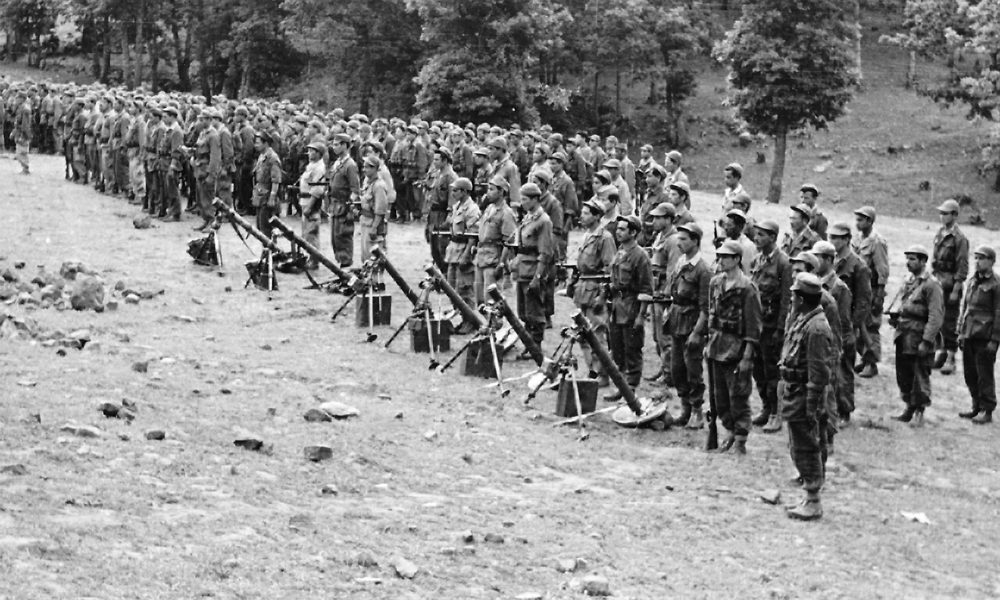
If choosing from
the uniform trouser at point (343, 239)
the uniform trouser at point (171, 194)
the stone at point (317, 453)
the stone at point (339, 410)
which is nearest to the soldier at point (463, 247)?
the uniform trouser at point (343, 239)

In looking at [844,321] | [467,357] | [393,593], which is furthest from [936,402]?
[393,593]

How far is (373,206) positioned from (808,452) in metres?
10.1

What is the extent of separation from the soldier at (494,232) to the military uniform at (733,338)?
4.51 metres

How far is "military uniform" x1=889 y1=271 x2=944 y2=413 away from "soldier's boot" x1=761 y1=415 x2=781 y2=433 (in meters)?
1.80

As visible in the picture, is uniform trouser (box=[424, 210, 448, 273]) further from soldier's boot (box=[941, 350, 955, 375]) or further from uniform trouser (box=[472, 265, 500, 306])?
soldier's boot (box=[941, 350, 955, 375])

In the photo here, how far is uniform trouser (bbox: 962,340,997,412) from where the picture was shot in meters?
14.6

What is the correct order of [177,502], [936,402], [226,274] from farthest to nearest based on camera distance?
[226,274] < [936,402] < [177,502]

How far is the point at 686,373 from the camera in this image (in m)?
13.3

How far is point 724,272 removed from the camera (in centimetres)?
1227

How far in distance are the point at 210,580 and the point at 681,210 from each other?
9521 millimetres

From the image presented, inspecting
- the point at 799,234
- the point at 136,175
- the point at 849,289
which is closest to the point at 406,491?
the point at 849,289

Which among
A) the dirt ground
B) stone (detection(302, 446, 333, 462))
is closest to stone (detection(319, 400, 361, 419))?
the dirt ground

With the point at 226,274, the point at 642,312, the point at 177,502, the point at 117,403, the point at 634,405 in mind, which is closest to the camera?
the point at 177,502

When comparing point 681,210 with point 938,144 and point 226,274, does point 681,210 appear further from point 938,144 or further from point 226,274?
point 938,144
